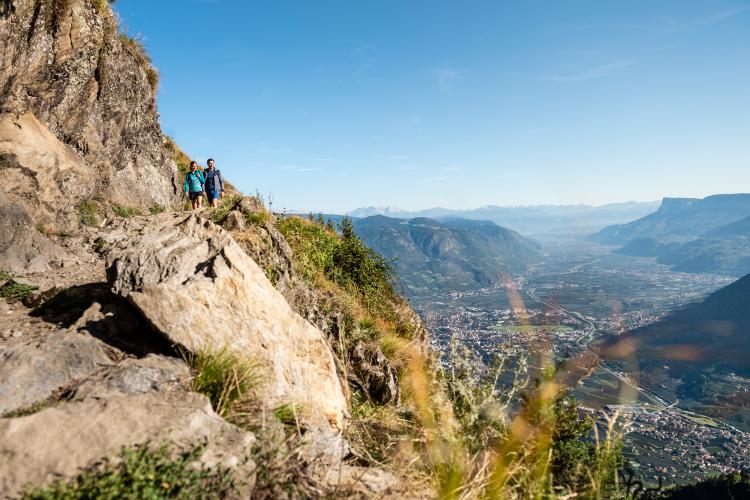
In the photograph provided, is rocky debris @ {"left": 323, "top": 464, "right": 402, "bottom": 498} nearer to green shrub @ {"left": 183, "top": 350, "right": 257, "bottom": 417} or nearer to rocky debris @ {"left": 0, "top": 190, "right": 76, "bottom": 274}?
green shrub @ {"left": 183, "top": 350, "right": 257, "bottom": 417}

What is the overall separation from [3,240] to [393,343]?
36.8 feet

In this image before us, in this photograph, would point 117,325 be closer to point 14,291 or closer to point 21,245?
point 14,291

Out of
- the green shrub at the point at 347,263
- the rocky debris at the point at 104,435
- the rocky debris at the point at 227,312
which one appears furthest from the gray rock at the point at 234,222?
Answer: the rocky debris at the point at 104,435

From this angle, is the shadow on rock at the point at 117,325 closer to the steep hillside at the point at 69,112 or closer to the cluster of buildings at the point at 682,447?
the steep hillside at the point at 69,112

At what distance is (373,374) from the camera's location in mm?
10195

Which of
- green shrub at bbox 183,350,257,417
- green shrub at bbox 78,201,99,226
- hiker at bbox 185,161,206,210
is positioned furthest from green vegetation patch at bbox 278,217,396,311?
green shrub at bbox 183,350,257,417

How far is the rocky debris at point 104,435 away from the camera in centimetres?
307

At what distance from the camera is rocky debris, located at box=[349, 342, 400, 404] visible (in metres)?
9.79

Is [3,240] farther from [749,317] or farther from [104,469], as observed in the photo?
[749,317]

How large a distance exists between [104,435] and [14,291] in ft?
24.8

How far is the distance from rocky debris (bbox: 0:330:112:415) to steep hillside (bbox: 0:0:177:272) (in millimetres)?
8129

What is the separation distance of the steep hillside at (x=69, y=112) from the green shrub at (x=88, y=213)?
0.10m

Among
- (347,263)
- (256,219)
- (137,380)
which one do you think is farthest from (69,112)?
(137,380)

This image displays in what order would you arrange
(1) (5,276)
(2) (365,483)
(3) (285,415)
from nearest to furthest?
(2) (365,483) → (3) (285,415) → (1) (5,276)
